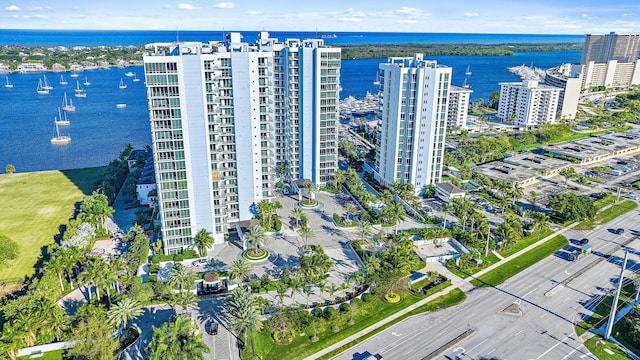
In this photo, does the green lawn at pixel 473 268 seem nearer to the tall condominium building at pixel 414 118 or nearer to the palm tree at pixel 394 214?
the palm tree at pixel 394 214

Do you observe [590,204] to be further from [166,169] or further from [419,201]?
[166,169]

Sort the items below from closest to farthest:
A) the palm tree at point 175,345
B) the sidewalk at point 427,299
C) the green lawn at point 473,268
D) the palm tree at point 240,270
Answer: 1. the palm tree at point 175,345
2. the sidewalk at point 427,299
3. the palm tree at point 240,270
4. the green lawn at point 473,268

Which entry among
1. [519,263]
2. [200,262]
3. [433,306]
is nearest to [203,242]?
[200,262]

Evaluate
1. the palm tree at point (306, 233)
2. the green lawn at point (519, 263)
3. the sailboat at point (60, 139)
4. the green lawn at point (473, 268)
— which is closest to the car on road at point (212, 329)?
the palm tree at point (306, 233)

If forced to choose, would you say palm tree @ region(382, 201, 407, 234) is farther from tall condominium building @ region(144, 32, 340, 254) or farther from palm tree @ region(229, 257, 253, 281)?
palm tree @ region(229, 257, 253, 281)

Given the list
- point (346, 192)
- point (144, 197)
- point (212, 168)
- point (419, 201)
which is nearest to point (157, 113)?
point (212, 168)

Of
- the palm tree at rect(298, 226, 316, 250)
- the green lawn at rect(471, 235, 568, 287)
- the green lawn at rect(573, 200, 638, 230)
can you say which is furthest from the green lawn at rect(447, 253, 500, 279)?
the green lawn at rect(573, 200, 638, 230)
